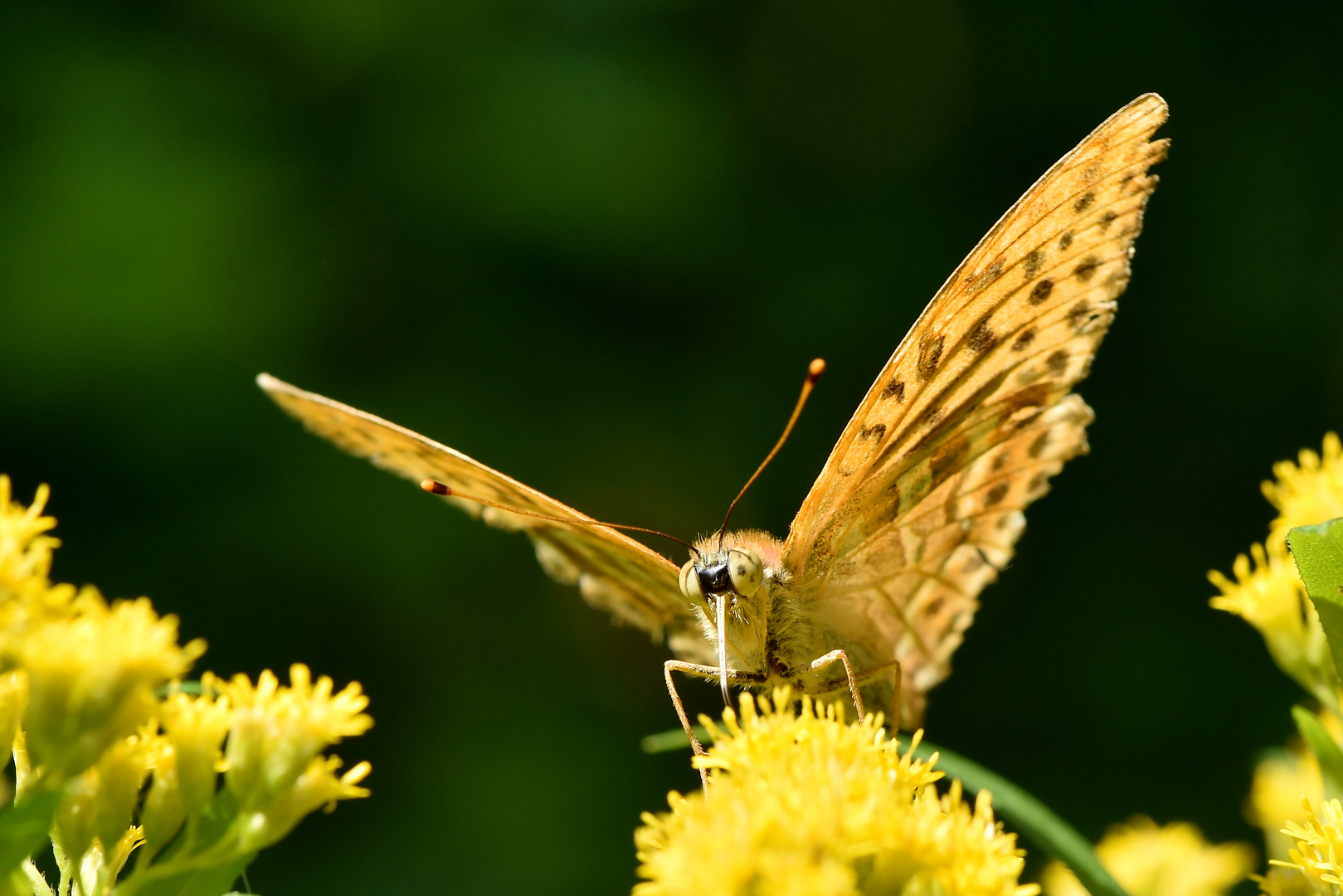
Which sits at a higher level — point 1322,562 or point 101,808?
point 1322,562

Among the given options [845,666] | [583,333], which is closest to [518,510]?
[845,666]

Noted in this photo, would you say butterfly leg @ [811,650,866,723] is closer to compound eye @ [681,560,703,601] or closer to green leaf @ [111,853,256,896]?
compound eye @ [681,560,703,601]

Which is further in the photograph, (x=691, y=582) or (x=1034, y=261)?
(x=691, y=582)

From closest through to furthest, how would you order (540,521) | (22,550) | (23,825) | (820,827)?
(23,825), (820,827), (22,550), (540,521)

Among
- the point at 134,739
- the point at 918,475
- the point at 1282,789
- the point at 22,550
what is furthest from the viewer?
the point at 1282,789

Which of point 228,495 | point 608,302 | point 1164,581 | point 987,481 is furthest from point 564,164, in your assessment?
point 1164,581

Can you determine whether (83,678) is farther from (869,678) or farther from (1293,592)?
(1293,592)

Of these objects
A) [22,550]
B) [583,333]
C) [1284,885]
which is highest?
[583,333]
